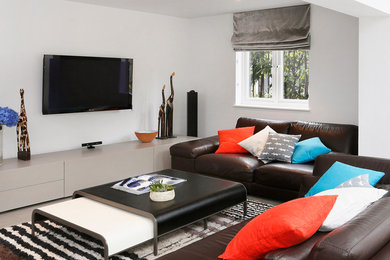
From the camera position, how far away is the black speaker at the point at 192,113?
6602 millimetres

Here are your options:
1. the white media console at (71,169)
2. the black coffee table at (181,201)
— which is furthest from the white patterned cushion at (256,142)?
the white media console at (71,169)

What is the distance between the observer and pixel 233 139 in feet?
17.8

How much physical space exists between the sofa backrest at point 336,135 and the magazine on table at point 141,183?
6.15ft

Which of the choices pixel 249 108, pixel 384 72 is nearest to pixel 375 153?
pixel 384 72

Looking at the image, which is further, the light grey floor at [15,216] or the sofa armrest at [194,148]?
the sofa armrest at [194,148]

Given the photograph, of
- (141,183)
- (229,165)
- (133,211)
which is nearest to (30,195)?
(141,183)

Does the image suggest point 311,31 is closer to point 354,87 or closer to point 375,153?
point 354,87

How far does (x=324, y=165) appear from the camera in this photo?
351 cm

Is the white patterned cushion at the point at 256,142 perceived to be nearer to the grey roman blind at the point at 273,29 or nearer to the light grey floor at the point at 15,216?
the light grey floor at the point at 15,216

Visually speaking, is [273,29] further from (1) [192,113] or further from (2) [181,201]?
(2) [181,201]

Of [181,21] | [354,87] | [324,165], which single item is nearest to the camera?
[324,165]

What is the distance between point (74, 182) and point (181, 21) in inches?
125

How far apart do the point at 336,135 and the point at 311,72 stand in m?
1.06

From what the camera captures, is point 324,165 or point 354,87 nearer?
point 324,165
